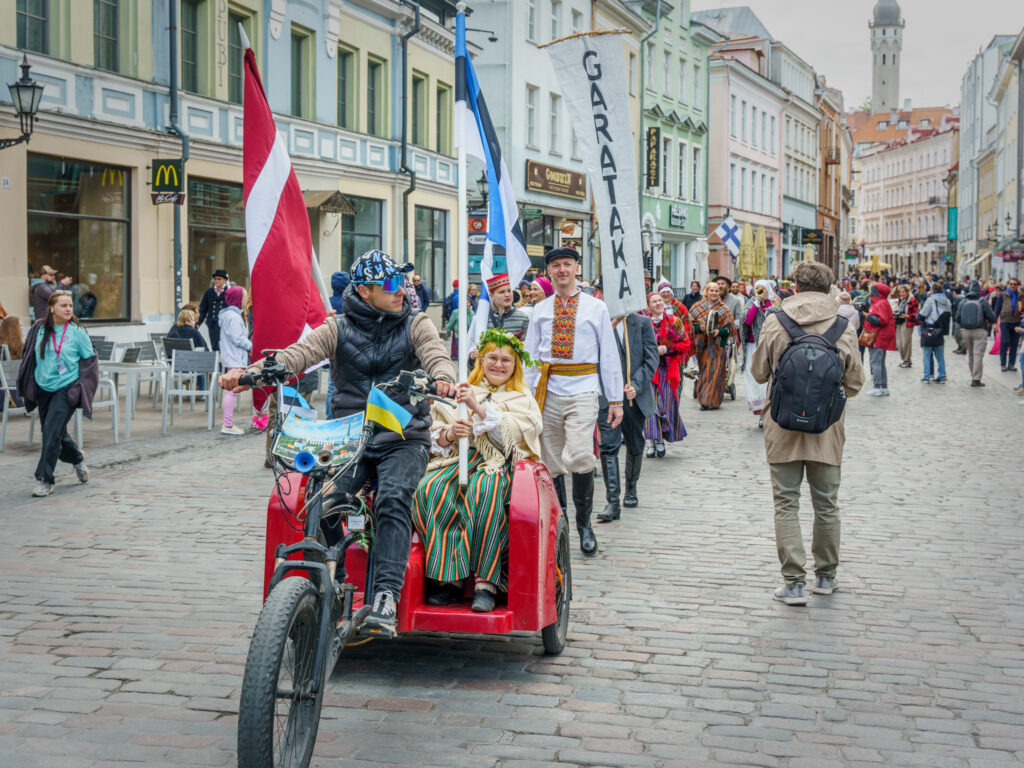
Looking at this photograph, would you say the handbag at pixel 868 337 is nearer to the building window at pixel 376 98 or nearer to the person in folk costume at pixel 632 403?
the person in folk costume at pixel 632 403

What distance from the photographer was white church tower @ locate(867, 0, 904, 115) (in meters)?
172

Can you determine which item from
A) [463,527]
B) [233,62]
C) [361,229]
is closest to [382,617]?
[463,527]

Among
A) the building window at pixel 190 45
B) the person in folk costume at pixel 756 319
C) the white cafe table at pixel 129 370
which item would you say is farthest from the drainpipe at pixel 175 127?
the person in folk costume at pixel 756 319

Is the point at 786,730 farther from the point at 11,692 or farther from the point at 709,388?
the point at 709,388

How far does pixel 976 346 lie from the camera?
2259 cm

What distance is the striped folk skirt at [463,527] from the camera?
17.8 feet

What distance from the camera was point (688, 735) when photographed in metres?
4.74

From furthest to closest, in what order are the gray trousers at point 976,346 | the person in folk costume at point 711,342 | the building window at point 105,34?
the gray trousers at point 976,346 → the building window at point 105,34 → the person in folk costume at point 711,342

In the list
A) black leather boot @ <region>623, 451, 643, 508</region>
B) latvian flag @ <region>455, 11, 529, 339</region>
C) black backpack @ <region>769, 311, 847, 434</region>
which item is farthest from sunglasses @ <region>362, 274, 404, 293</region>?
black leather boot @ <region>623, 451, 643, 508</region>

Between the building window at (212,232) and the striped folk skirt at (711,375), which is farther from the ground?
the building window at (212,232)

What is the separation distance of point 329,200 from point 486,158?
1996 cm

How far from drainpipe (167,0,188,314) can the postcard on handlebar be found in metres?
17.5

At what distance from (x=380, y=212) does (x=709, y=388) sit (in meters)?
14.3

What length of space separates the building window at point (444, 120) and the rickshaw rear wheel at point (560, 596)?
2814 centimetres
